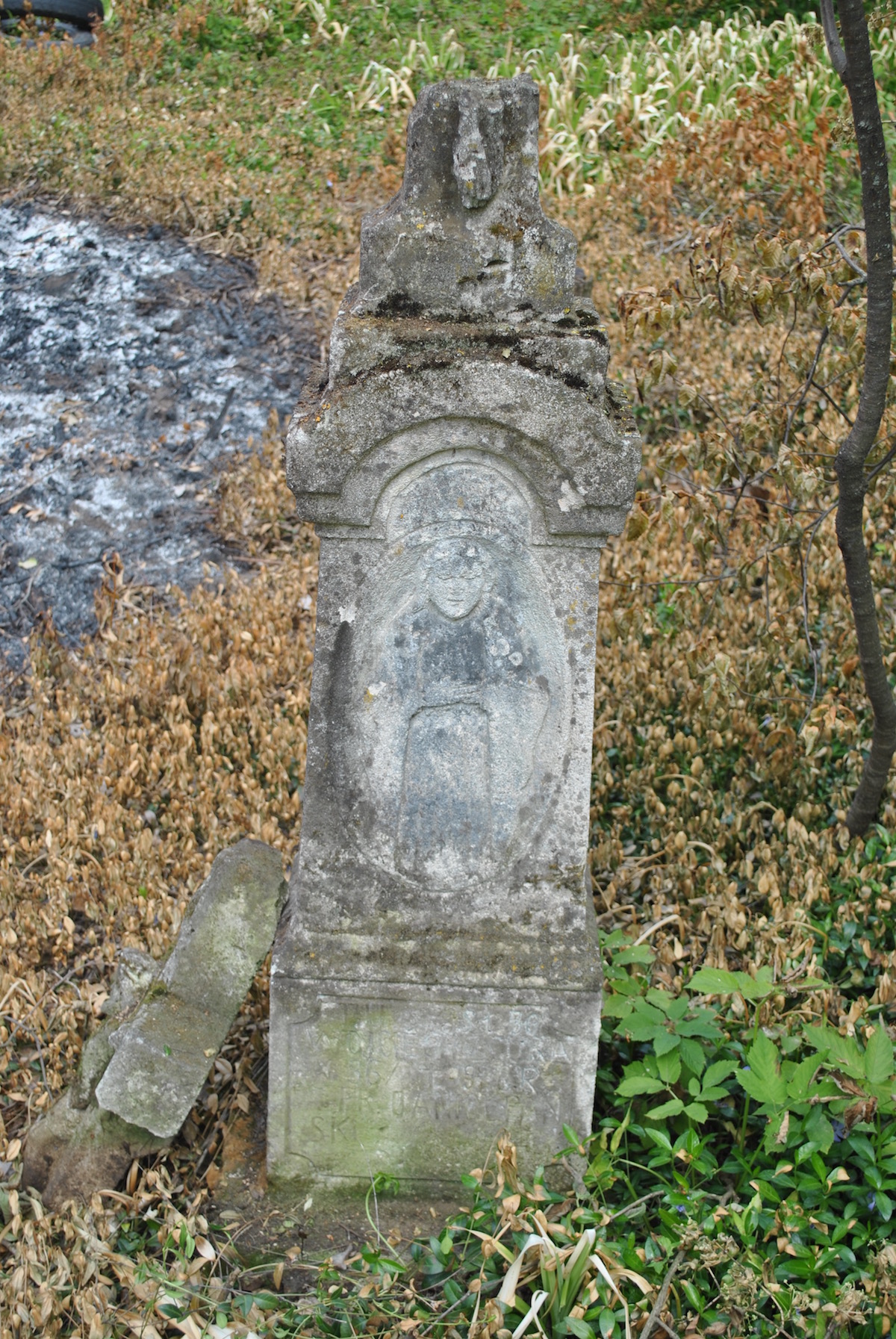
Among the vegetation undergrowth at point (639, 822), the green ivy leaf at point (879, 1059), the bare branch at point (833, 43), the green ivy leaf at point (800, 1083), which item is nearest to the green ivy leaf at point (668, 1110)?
the vegetation undergrowth at point (639, 822)

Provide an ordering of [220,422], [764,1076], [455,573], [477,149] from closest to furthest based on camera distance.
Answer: [477,149], [455,573], [764,1076], [220,422]

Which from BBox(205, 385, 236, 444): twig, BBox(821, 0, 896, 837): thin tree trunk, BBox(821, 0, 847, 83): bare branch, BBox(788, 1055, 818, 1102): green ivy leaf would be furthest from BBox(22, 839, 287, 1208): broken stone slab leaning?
BBox(205, 385, 236, 444): twig

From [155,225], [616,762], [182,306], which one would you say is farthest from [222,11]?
[616,762]

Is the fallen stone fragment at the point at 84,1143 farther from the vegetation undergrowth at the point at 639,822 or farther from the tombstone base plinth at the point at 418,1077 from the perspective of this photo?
the tombstone base plinth at the point at 418,1077

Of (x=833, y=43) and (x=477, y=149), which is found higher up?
(x=833, y=43)

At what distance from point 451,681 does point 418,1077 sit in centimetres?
101

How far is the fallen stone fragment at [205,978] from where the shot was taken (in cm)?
302

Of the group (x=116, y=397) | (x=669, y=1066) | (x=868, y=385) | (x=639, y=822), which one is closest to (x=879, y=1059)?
(x=669, y=1066)

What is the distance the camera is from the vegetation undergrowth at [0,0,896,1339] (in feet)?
8.98

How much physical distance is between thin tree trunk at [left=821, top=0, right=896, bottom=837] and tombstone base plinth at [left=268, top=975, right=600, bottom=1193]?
153cm

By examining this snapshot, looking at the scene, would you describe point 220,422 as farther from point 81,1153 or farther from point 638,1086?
point 638,1086

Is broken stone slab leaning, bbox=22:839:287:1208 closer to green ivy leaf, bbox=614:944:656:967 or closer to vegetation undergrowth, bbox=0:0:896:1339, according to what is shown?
vegetation undergrowth, bbox=0:0:896:1339

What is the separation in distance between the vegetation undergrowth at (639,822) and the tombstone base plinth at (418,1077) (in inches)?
3.9

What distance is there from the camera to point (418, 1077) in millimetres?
3053
